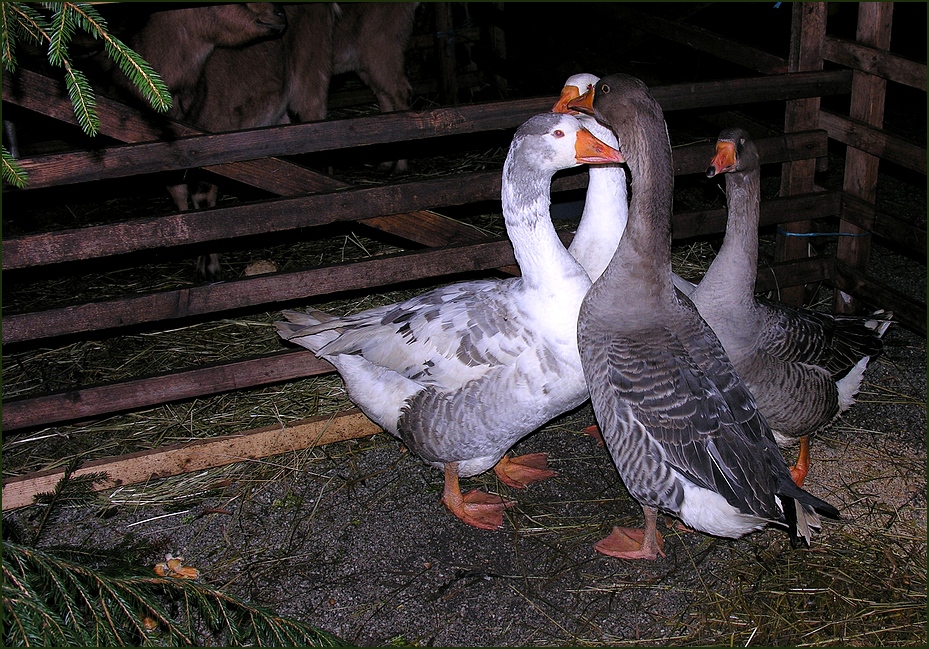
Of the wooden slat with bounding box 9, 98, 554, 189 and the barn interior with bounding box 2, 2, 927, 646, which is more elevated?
the wooden slat with bounding box 9, 98, 554, 189

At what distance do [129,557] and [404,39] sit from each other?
20.4 feet

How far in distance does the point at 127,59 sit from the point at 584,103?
2416 mm

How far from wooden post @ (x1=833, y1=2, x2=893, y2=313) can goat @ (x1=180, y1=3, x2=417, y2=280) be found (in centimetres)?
423

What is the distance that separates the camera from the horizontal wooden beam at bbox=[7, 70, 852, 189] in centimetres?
395

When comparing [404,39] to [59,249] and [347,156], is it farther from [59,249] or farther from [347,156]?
[59,249]

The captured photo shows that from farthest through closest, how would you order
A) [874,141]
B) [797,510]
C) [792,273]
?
[792,273] → [874,141] → [797,510]

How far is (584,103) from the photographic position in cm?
397

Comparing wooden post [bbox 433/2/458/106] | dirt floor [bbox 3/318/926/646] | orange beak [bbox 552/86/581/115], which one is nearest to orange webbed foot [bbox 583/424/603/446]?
dirt floor [bbox 3/318/926/646]

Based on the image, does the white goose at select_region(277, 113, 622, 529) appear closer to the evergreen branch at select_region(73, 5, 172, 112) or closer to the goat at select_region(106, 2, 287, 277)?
the evergreen branch at select_region(73, 5, 172, 112)

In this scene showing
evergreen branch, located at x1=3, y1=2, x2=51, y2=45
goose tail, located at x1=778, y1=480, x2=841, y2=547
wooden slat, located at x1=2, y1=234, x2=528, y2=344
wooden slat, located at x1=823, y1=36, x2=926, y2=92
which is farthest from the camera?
wooden slat, located at x1=823, y1=36, x2=926, y2=92

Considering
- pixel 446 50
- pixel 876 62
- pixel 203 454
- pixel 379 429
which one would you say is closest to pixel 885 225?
pixel 876 62

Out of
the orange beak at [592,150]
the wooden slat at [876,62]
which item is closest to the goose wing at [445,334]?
the orange beak at [592,150]

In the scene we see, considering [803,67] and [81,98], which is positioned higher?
[81,98]

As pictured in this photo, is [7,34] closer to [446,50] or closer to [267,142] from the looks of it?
[267,142]
